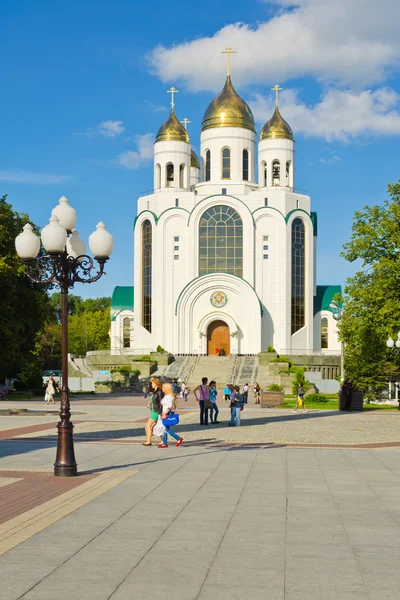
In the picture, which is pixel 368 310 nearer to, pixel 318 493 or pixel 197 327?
pixel 318 493

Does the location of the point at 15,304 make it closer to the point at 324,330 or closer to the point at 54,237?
the point at 324,330

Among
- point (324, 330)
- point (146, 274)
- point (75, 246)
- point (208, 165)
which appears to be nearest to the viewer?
point (75, 246)

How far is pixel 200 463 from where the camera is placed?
1673 centimetres

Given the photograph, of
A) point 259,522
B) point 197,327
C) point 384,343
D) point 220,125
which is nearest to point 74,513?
point 259,522

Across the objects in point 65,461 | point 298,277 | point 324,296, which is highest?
point 298,277

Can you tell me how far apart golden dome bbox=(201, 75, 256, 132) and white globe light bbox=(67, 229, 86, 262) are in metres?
63.2

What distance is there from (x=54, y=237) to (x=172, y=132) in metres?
64.9

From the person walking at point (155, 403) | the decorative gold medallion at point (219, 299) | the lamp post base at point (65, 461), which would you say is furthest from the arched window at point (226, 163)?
the lamp post base at point (65, 461)

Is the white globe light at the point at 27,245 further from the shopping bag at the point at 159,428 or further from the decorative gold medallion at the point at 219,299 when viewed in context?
the decorative gold medallion at the point at 219,299

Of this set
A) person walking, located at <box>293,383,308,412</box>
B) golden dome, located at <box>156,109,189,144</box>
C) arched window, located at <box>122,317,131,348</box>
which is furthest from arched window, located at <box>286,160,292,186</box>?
person walking, located at <box>293,383,308,412</box>

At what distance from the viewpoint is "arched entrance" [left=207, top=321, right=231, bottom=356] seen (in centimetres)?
7500

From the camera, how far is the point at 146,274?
77938mm

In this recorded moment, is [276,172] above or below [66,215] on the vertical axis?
above

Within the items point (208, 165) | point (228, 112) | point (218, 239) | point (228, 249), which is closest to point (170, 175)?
point (208, 165)
